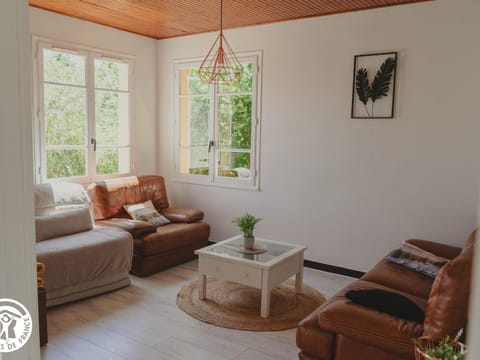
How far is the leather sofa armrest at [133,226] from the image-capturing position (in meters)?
4.22

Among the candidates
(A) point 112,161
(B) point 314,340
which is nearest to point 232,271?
(B) point 314,340

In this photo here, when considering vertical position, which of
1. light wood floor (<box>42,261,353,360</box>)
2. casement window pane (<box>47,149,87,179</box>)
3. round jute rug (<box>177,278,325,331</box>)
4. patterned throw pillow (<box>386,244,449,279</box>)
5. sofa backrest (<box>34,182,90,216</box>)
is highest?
casement window pane (<box>47,149,87,179</box>)

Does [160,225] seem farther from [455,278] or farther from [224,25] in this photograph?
[455,278]

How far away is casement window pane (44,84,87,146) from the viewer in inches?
177

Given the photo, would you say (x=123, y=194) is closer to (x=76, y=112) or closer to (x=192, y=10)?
(x=76, y=112)

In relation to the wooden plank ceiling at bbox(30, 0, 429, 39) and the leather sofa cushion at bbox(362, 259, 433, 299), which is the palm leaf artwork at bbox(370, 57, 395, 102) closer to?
the wooden plank ceiling at bbox(30, 0, 429, 39)

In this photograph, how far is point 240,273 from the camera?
3.43 m

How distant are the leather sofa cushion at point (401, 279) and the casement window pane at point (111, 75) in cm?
369

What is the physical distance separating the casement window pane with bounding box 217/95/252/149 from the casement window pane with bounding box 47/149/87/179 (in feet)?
5.36

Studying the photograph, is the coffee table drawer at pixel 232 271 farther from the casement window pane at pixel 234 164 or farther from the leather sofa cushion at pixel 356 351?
the casement window pane at pixel 234 164

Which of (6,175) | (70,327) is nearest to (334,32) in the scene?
(70,327)

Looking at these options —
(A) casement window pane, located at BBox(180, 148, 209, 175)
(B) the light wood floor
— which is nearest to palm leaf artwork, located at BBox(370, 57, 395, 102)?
(A) casement window pane, located at BBox(180, 148, 209, 175)

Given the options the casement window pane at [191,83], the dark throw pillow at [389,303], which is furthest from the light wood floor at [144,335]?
the casement window pane at [191,83]

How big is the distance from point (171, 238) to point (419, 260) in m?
2.42
